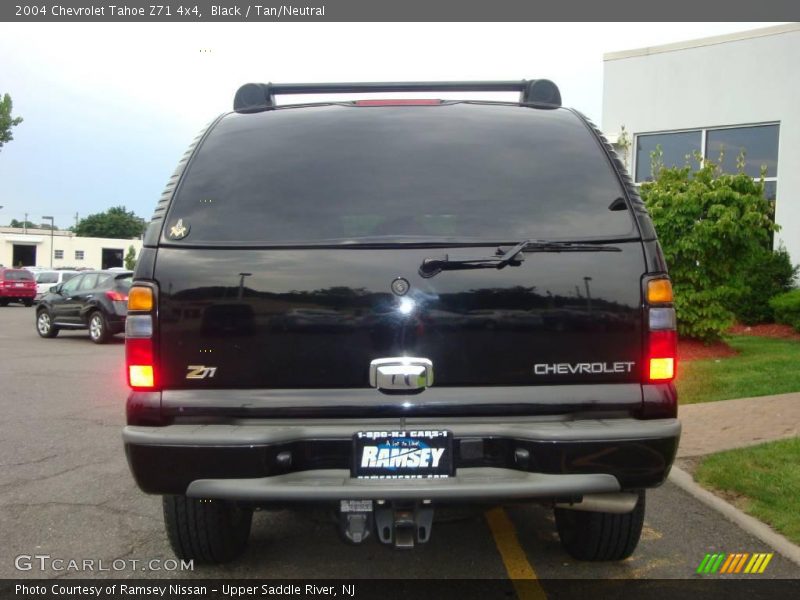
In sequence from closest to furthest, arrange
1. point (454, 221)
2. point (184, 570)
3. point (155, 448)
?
1. point (155, 448)
2. point (454, 221)
3. point (184, 570)

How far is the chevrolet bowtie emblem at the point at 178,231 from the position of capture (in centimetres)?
288

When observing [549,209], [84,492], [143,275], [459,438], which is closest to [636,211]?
[549,209]

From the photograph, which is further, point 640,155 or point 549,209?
point 640,155

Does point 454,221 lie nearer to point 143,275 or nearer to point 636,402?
point 636,402

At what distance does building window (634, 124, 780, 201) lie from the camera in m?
15.5

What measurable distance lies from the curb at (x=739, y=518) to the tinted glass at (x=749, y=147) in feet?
39.9

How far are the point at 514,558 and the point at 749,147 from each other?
49.4ft

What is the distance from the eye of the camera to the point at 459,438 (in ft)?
8.87

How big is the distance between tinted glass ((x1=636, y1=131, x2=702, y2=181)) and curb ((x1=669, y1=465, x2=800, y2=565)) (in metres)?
12.6

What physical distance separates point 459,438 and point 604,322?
73 centimetres

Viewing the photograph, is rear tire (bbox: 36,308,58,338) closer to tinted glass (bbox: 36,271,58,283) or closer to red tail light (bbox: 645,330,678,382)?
red tail light (bbox: 645,330,678,382)

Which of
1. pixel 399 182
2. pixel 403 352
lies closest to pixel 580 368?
pixel 403 352

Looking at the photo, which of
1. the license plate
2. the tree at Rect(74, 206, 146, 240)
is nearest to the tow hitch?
the license plate

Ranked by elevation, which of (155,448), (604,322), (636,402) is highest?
(604,322)
